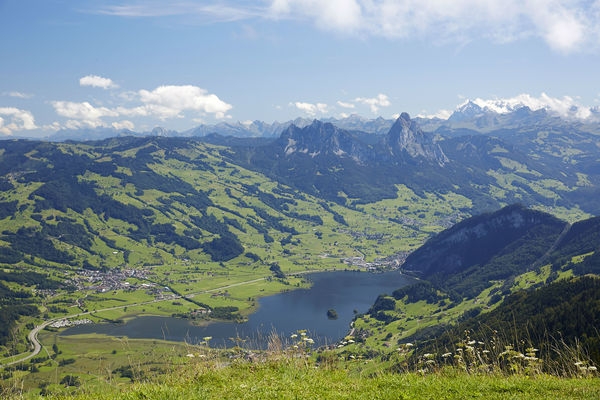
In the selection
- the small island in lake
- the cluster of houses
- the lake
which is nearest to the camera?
the lake

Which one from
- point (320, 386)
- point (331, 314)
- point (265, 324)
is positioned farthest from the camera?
point (331, 314)

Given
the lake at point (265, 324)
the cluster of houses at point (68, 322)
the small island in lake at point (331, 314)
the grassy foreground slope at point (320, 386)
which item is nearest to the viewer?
the grassy foreground slope at point (320, 386)

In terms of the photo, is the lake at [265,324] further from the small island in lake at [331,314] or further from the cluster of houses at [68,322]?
the cluster of houses at [68,322]

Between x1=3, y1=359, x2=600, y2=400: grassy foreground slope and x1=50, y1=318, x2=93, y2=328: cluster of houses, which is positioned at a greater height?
x1=3, y1=359, x2=600, y2=400: grassy foreground slope

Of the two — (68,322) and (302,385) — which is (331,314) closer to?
(68,322)

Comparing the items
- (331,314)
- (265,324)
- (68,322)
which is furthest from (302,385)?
(68,322)

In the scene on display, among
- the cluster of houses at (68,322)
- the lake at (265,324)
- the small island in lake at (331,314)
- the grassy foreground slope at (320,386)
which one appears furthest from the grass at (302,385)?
the cluster of houses at (68,322)

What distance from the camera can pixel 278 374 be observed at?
1398 centimetres

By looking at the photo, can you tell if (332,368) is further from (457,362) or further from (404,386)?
(457,362)

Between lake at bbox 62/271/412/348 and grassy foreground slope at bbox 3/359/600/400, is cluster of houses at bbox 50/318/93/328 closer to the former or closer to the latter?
lake at bbox 62/271/412/348

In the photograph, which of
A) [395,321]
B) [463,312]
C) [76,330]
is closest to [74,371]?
[76,330]

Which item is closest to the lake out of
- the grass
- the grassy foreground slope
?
the grass

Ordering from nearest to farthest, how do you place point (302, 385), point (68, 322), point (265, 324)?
point (302, 385) → point (265, 324) → point (68, 322)

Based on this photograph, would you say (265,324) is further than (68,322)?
No
